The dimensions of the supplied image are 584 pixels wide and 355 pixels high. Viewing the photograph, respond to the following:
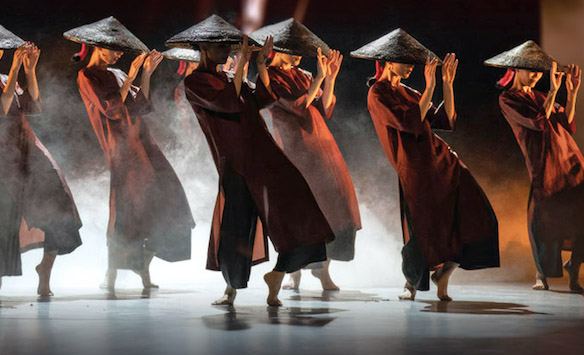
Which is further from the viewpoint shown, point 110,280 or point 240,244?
point 110,280

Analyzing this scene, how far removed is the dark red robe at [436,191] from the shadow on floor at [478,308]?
30 centimetres

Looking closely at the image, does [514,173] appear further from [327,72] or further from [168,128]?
[168,128]

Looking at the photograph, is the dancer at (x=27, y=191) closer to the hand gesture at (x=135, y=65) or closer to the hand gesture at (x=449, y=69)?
the hand gesture at (x=135, y=65)

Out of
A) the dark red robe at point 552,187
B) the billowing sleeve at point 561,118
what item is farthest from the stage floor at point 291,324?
the billowing sleeve at point 561,118

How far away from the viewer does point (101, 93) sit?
6145 millimetres

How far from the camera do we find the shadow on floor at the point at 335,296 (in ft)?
18.6

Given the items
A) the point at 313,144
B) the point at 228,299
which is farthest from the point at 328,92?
the point at 228,299

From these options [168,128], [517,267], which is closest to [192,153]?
[168,128]

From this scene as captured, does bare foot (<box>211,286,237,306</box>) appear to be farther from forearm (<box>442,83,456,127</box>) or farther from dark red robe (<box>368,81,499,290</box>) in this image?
forearm (<box>442,83,456,127</box>)

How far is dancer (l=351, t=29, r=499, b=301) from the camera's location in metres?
5.64

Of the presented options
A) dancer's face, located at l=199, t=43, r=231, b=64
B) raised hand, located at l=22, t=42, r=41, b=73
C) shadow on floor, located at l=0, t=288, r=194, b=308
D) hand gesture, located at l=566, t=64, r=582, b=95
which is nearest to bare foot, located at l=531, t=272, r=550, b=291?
hand gesture, located at l=566, t=64, r=582, b=95

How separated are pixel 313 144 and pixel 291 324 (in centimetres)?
236

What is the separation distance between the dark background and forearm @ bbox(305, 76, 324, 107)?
1381 millimetres

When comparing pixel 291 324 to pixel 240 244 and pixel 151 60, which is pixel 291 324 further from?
pixel 151 60
